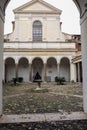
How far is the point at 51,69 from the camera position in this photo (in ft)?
97.1

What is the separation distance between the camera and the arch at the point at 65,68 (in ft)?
97.2

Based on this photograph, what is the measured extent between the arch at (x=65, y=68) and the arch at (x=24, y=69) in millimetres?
5172

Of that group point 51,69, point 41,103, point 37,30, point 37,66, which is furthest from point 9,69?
point 41,103

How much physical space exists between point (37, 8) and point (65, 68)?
10216mm

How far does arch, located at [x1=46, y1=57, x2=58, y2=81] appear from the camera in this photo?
1153 inches


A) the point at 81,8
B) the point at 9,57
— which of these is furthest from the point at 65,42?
the point at 81,8

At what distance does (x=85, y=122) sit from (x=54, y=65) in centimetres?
2486

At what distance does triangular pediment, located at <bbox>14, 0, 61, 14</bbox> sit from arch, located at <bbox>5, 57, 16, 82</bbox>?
7599mm

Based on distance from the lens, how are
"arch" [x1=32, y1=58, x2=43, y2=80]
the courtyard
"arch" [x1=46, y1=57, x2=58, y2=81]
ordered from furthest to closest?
"arch" [x1=32, y1=58, x2=43, y2=80] < "arch" [x1=46, y1=57, x2=58, y2=81] < the courtyard

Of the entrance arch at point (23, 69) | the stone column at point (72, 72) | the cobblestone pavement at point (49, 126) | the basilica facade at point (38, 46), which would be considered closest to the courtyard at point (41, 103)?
the cobblestone pavement at point (49, 126)

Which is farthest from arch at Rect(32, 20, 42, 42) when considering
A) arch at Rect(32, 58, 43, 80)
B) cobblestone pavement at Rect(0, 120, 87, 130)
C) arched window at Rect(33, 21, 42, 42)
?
cobblestone pavement at Rect(0, 120, 87, 130)

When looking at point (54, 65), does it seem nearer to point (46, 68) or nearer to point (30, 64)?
point (46, 68)

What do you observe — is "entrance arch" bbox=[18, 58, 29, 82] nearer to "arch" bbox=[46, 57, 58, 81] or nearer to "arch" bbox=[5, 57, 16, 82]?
"arch" bbox=[5, 57, 16, 82]

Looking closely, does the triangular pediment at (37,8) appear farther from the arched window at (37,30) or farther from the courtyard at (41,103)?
the courtyard at (41,103)
